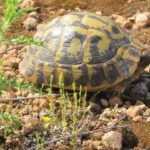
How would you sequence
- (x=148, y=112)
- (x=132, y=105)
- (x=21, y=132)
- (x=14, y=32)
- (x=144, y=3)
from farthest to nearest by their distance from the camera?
(x=144, y=3) < (x=14, y=32) < (x=132, y=105) < (x=148, y=112) < (x=21, y=132)

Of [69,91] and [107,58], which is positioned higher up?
[107,58]

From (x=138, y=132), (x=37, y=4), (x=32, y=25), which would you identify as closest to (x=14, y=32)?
→ (x=32, y=25)

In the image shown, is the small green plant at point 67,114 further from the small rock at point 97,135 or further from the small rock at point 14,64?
the small rock at point 14,64

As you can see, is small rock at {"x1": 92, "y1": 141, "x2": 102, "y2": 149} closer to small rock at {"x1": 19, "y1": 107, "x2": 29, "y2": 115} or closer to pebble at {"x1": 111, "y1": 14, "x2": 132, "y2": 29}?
small rock at {"x1": 19, "y1": 107, "x2": 29, "y2": 115}

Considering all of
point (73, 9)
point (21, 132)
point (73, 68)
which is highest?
point (73, 9)

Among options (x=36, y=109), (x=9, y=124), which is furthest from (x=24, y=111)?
(x=9, y=124)

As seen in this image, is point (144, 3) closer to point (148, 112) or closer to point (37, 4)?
point (37, 4)

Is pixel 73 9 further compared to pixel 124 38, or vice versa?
pixel 73 9

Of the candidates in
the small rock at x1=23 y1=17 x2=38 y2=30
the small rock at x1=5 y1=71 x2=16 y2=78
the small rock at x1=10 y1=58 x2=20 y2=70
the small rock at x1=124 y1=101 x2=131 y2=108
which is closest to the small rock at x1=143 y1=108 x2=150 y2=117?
the small rock at x1=124 y1=101 x2=131 y2=108
